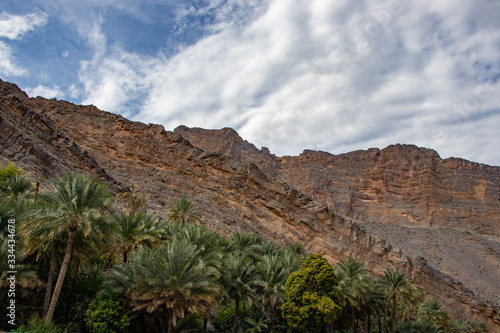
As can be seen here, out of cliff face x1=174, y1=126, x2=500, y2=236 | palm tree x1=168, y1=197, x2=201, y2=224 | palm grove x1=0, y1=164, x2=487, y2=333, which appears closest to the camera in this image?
palm grove x1=0, y1=164, x2=487, y2=333

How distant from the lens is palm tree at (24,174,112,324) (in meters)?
15.3

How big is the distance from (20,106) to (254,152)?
108m

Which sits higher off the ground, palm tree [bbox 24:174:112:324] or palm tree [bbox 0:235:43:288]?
palm tree [bbox 24:174:112:324]

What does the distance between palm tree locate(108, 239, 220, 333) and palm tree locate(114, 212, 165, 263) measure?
324cm

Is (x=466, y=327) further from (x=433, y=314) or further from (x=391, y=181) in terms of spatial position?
(x=391, y=181)

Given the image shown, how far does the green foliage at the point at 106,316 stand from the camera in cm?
1725

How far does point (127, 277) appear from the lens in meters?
18.2

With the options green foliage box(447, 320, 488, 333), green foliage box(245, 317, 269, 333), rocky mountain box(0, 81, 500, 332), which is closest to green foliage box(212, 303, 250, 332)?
green foliage box(245, 317, 269, 333)

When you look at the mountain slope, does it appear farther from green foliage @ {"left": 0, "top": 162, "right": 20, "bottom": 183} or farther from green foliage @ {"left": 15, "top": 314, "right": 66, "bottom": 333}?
green foliage @ {"left": 15, "top": 314, "right": 66, "bottom": 333}

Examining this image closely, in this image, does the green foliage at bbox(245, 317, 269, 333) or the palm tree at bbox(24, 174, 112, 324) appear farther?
the green foliage at bbox(245, 317, 269, 333)

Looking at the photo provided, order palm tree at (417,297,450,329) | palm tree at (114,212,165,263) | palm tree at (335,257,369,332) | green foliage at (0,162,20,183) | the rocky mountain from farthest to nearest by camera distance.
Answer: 1. the rocky mountain
2. palm tree at (417,297,450,329)
3. green foliage at (0,162,20,183)
4. palm tree at (335,257,369,332)
5. palm tree at (114,212,165,263)

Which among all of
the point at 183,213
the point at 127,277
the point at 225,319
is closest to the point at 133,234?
the point at 127,277

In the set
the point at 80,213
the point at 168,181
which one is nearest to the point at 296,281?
the point at 80,213

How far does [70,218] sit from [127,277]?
4.68 meters
